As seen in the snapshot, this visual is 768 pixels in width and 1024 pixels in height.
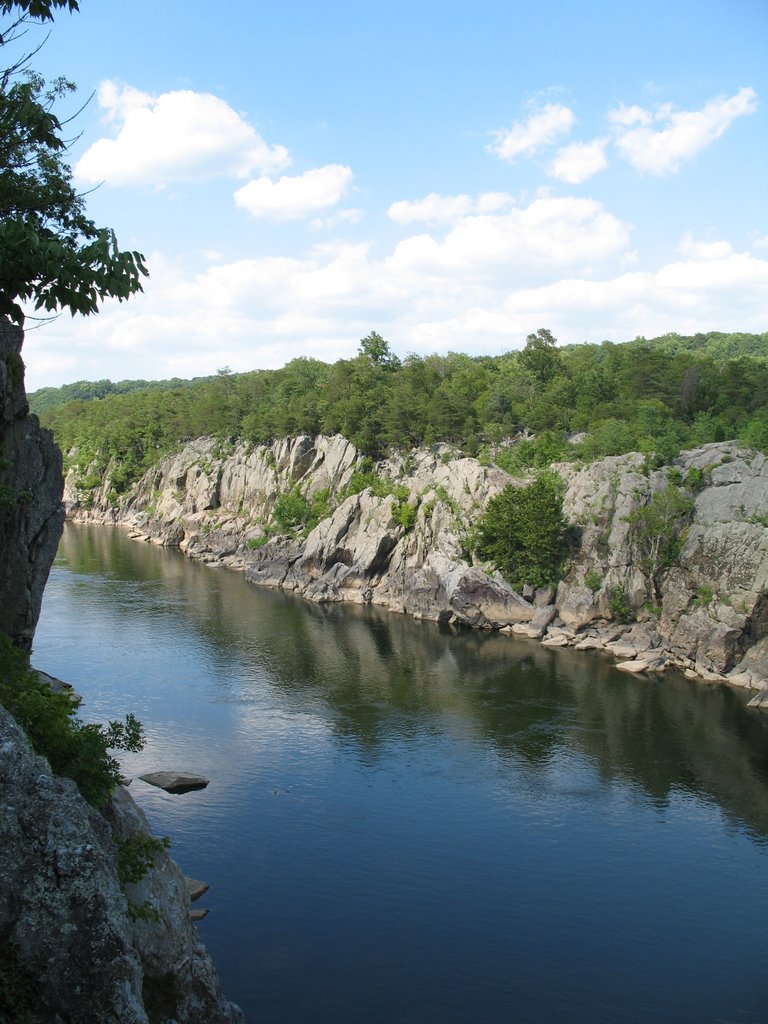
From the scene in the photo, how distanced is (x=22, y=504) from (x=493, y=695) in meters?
34.7

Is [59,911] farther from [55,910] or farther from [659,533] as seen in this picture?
[659,533]

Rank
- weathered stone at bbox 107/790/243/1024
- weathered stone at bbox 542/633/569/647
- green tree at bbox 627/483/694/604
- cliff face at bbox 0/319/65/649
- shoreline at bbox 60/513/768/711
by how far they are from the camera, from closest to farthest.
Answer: weathered stone at bbox 107/790/243/1024, cliff face at bbox 0/319/65/649, shoreline at bbox 60/513/768/711, green tree at bbox 627/483/694/604, weathered stone at bbox 542/633/569/647

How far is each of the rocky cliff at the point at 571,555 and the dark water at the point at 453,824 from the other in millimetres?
5611

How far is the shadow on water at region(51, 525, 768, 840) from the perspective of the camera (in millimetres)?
42156

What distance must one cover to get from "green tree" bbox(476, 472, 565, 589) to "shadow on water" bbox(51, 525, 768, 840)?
669 centimetres

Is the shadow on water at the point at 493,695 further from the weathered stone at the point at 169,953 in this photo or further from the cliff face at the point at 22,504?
the weathered stone at the point at 169,953

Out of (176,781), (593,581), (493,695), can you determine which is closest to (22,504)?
(176,781)

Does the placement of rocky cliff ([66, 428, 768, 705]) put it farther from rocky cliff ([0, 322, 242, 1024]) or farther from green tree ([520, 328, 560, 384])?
rocky cliff ([0, 322, 242, 1024])

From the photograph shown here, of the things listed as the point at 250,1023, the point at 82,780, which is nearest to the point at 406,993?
the point at 250,1023

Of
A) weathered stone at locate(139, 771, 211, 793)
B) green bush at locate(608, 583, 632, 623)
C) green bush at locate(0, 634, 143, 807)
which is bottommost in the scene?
weathered stone at locate(139, 771, 211, 793)

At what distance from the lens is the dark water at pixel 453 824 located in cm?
2556

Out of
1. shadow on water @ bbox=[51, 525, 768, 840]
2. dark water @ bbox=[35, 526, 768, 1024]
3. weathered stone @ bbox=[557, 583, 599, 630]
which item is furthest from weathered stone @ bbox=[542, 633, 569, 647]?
dark water @ bbox=[35, 526, 768, 1024]

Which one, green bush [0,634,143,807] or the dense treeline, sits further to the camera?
the dense treeline

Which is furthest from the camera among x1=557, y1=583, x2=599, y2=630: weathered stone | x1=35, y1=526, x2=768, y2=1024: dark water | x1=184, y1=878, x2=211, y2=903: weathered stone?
x1=557, y1=583, x2=599, y2=630: weathered stone
